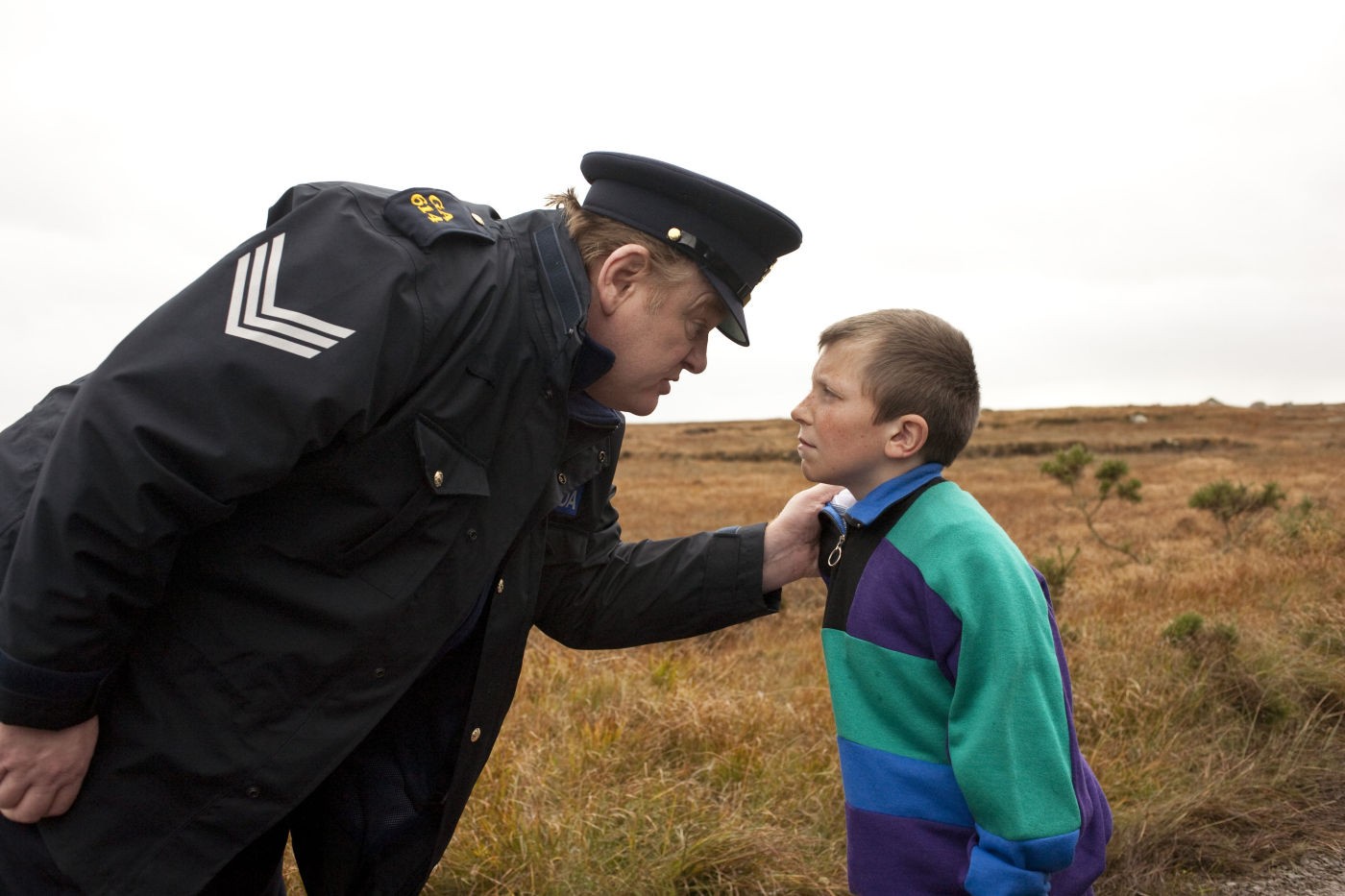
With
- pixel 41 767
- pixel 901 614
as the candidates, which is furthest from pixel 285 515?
pixel 901 614

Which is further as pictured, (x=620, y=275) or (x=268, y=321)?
(x=620, y=275)

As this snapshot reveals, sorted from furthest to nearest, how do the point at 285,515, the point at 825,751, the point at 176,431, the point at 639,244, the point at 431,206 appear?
the point at 825,751
the point at 639,244
the point at 431,206
the point at 285,515
the point at 176,431

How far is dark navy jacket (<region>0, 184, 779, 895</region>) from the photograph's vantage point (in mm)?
1724

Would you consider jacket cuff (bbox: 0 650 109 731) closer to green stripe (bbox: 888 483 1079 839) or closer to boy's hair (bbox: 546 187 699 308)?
boy's hair (bbox: 546 187 699 308)

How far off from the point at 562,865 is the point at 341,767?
84cm

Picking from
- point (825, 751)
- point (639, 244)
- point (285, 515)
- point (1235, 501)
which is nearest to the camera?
point (285, 515)

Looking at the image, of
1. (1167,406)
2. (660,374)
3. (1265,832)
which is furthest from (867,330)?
(1167,406)

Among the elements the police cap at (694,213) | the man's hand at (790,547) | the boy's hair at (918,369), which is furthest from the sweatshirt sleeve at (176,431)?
the man's hand at (790,547)

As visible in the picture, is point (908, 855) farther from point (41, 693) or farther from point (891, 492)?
point (41, 693)

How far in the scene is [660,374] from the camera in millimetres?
2400

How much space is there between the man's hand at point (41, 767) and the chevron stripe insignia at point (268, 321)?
789mm

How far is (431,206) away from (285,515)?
0.68 m

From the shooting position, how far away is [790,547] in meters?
2.73

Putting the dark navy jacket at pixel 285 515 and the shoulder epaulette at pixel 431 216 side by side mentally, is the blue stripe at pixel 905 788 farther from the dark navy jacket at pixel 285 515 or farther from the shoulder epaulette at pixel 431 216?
the shoulder epaulette at pixel 431 216
